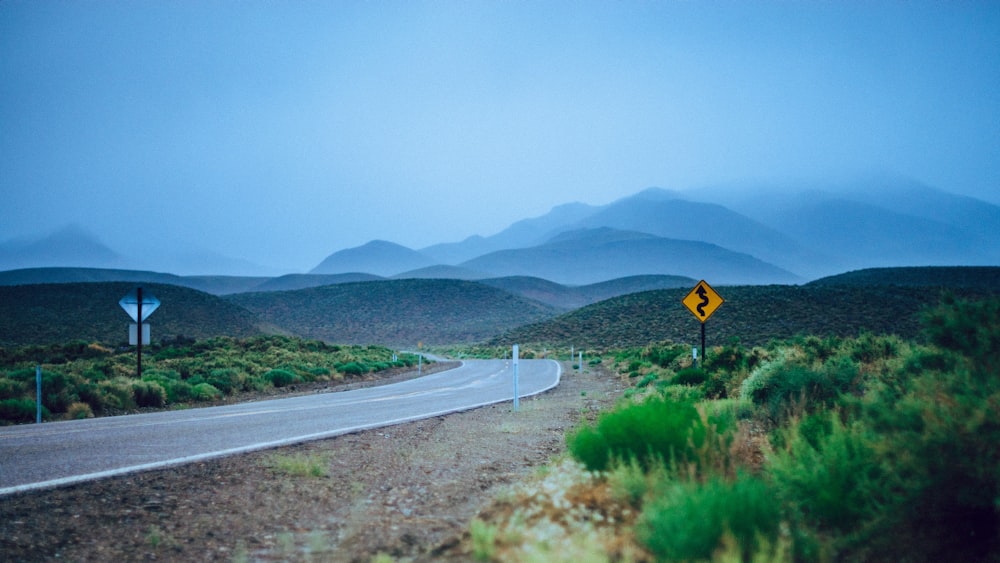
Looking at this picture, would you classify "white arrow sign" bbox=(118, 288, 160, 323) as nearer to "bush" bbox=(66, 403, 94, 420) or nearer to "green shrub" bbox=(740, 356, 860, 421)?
"bush" bbox=(66, 403, 94, 420)

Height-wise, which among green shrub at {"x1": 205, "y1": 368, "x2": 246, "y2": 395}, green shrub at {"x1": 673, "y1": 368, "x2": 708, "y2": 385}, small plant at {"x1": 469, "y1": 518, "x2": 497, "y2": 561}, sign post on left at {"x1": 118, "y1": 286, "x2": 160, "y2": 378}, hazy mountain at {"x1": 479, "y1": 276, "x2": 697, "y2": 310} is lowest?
green shrub at {"x1": 205, "y1": 368, "x2": 246, "y2": 395}

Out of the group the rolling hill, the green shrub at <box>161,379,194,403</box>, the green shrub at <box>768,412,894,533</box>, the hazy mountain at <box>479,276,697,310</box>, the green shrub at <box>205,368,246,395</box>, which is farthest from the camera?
the hazy mountain at <box>479,276,697,310</box>

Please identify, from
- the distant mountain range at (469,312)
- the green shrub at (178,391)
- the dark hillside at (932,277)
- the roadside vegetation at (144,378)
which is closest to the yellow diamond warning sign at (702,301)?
the roadside vegetation at (144,378)

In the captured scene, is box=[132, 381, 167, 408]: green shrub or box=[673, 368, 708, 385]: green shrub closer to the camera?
box=[673, 368, 708, 385]: green shrub

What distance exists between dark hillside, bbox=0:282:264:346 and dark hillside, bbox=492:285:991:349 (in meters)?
35.1

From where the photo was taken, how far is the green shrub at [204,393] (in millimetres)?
19517

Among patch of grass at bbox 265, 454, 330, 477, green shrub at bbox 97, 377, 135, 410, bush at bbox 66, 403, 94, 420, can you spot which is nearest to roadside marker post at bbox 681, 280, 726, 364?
patch of grass at bbox 265, 454, 330, 477

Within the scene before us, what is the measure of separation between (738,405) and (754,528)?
22.9ft

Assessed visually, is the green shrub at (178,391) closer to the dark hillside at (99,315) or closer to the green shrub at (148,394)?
the green shrub at (148,394)

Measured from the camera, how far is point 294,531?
6031mm

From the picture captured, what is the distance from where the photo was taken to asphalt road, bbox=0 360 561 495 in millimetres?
8055

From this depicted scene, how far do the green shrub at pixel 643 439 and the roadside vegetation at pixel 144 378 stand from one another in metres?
14.3

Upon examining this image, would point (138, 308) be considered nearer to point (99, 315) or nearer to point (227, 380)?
point (227, 380)

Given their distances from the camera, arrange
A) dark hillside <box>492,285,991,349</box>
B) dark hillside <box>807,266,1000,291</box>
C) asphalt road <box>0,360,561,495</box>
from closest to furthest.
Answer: asphalt road <box>0,360,561,495</box> < dark hillside <box>492,285,991,349</box> < dark hillside <box>807,266,1000,291</box>
